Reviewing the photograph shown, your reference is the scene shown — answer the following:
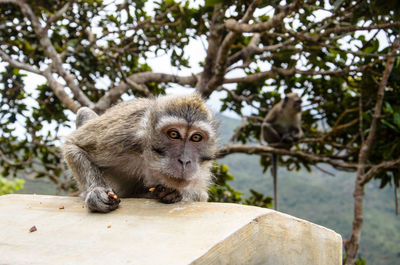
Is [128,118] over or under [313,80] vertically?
under

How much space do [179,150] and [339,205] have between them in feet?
56.8

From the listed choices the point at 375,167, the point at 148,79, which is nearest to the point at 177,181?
the point at 375,167

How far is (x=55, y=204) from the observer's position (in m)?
2.58

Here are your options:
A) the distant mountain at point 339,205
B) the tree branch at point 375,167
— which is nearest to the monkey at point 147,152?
the tree branch at point 375,167

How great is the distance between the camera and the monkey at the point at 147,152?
259 cm

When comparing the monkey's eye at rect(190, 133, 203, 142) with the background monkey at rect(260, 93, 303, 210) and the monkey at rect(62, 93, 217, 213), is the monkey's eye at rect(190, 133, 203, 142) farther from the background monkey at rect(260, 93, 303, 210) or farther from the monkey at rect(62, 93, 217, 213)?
the background monkey at rect(260, 93, 303, 210)

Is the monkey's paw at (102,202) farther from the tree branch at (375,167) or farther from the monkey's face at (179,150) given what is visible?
the tree branch at (375,167)

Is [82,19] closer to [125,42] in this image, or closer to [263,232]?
[125,42]

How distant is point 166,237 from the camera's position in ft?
5.82

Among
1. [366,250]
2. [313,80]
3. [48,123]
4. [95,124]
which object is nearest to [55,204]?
[95,124]

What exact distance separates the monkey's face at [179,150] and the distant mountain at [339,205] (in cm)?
1056

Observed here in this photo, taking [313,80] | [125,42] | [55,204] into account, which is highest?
[125,42]

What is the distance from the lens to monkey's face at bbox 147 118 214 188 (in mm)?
2566

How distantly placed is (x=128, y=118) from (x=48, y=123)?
456 cm
